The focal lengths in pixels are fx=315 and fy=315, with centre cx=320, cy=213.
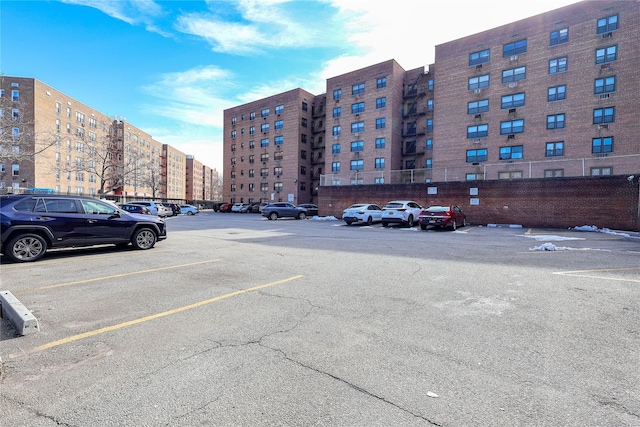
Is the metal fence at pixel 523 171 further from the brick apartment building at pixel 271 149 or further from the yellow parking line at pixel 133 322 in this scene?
the yellow parking line at pixel 133 322

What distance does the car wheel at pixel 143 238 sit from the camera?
32.8 feet

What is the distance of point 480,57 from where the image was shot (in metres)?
35.7

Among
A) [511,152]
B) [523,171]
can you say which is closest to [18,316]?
[523,171]

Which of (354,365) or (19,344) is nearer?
(354,365)

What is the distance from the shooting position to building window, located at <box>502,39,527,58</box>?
3294cm

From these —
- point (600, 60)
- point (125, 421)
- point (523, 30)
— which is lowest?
point (125, 421)

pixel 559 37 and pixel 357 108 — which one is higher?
A: pixel 559 37

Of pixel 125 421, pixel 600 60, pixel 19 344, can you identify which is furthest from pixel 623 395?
pixel 600 60

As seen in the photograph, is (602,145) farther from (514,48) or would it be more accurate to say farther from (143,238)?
(143,238)

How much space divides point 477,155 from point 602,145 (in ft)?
34.3

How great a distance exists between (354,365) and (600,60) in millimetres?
40035

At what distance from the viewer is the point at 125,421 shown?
89.0 inches

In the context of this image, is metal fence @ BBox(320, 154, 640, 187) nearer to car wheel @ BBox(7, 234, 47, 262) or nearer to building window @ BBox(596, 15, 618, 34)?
building window @ BBox(596, 15, 618, 34)

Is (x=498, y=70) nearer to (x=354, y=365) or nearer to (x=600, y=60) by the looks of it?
(x=600, y=60)
